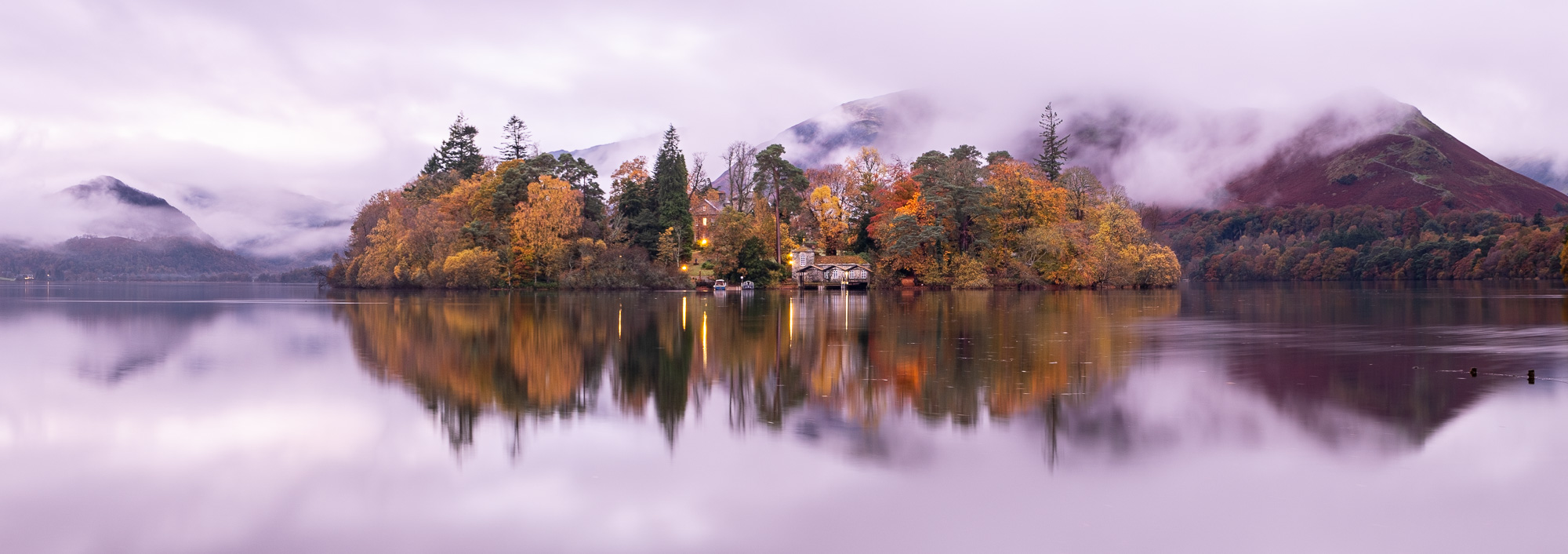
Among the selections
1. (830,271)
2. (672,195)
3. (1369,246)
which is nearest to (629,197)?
(672,195)

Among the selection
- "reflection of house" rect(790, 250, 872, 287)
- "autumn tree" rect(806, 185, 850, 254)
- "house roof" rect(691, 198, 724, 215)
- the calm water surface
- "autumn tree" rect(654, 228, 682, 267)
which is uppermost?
"house roof" rect(691, 198, 724, 215)

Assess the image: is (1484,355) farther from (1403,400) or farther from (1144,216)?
(1144,216)

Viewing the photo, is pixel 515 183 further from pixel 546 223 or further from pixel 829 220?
pixel 829 220

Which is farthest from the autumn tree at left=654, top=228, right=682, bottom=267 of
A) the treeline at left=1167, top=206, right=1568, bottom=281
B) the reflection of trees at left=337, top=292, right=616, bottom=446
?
the treeline at left=1167, top=206, right=1568, bottom=281

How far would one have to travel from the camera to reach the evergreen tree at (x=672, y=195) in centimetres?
8962

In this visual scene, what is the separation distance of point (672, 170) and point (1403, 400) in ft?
263

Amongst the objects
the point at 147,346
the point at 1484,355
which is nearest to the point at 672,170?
the point at 147,346

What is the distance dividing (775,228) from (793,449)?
82.6m

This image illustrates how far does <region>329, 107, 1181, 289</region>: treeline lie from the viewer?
268ft

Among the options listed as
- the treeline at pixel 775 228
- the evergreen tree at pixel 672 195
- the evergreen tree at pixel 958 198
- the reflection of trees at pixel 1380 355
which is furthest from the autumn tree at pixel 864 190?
the reflection of trees at pixel 1380 355

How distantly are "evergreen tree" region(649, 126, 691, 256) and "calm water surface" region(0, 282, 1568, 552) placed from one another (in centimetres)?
6625

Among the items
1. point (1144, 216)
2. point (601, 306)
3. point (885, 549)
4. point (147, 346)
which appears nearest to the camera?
point (885, 549)

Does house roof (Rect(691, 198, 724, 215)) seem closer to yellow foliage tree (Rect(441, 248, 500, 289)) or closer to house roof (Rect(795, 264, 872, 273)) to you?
house roof (Rect(795, 264, 872, 273))

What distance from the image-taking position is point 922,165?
91.1 metres
